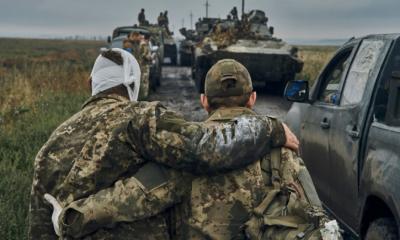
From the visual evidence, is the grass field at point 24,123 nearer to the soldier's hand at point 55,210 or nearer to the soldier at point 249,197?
the soldier's hand at point 55,210

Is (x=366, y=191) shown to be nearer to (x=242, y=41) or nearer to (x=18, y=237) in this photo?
(x=18, y=237)

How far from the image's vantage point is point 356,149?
13.4ft

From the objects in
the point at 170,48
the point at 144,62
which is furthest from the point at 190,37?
the point at 144,62

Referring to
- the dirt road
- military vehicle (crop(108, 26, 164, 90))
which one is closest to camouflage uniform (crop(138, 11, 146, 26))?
the dirt road

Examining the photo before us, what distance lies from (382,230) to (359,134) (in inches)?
28.4

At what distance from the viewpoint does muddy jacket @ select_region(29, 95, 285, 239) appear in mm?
2402

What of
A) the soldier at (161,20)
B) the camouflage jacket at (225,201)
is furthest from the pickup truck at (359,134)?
the soldier at (161,20)

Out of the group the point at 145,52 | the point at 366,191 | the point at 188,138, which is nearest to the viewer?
the point at 188,138

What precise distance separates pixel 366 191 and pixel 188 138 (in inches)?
70.9

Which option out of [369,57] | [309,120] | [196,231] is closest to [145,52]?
[309,120]

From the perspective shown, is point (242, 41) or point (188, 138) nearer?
point (188, 138)

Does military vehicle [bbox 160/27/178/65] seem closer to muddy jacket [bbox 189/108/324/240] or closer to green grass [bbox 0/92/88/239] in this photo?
green grass [bbox 0/92/88/239]

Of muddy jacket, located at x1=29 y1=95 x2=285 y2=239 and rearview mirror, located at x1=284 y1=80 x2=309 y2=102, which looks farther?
rearview mirror, located at x1=284 y1=80 x2=309 y2=102

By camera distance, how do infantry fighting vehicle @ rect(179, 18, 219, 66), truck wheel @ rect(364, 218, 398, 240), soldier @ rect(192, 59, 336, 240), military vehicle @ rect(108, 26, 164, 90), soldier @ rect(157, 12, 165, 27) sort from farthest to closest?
soldier @ rect(157, 12, 165, 27) < infantry fighting vehicle @ rect(179, 18, 219, 66) < military vehicle @ rect(108, 26, 164, 90) < truck wheel @ rect(364, 218, 398, 240) < soldier @ rect(192, 59, 336, 240)
